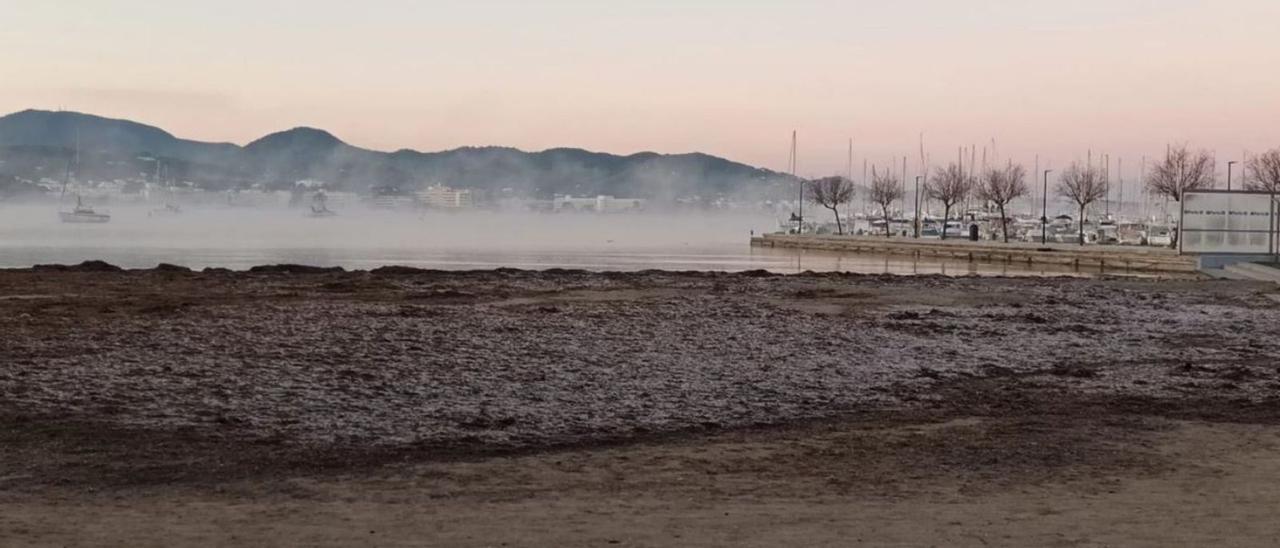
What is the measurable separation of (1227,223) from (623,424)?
113 feet

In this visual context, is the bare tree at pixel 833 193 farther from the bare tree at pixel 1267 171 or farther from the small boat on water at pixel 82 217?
the small boat on water at pixel 82 217

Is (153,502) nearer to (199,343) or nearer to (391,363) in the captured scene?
(391,363)

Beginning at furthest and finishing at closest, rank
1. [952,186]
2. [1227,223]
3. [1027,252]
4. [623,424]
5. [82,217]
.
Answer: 1. [82,217]
2. [952,186]
3. [1027,252]
4. [1227,223]
5. [623,424]

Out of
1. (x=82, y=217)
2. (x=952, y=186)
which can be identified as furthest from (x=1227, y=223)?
(x=82, y=217)

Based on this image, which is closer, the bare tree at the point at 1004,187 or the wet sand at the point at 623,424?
the wet sand at the point at 623,424

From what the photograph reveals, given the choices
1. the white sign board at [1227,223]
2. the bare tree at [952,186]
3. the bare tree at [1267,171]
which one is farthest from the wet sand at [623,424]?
the bare tree at [952,186]

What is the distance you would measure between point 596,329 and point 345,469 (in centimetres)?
808

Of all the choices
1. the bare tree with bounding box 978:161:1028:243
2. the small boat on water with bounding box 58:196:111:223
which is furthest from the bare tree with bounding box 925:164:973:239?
the small boat on water with bounding box 58:196:111:223

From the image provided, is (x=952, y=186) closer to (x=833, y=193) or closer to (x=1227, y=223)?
(x=833, y=193)

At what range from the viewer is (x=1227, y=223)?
40.6 m

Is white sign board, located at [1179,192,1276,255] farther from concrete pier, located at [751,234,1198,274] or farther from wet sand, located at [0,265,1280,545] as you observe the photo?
wet sand, located at [0,265,1280,545]

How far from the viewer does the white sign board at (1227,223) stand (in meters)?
39.7

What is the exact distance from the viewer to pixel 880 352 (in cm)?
1627

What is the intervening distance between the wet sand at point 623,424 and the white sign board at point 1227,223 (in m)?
21.0
